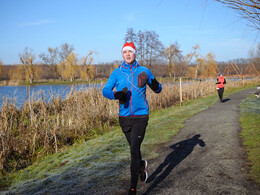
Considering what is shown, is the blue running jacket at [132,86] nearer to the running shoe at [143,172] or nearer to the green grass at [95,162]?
the running shoe at [143,172]

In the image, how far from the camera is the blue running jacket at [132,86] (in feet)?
10.2

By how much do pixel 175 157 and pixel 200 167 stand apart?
2.49ft

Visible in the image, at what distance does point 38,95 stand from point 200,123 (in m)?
6.88

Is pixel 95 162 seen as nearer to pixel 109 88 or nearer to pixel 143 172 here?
pixel 143 172

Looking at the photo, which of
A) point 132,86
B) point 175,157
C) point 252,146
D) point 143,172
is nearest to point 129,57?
point 132,86

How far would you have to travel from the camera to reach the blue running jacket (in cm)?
312

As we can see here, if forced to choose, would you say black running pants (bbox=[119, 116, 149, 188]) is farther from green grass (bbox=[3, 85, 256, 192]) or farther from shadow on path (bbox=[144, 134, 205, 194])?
green grass (bbox=[3, 85, 256, 192])

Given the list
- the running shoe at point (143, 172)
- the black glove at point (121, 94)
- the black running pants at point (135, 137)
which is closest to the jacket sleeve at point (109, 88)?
the black glove at point (121, 94)

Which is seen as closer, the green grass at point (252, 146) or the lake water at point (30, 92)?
the green grass at point (252, 146)

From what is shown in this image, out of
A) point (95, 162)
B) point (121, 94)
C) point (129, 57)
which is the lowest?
point (95, 162)

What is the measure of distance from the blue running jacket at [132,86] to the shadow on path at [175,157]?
1.23 m

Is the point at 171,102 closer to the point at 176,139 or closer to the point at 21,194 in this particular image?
the point at 176,139

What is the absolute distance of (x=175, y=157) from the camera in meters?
4.86

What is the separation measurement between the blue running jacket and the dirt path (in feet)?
4.02
